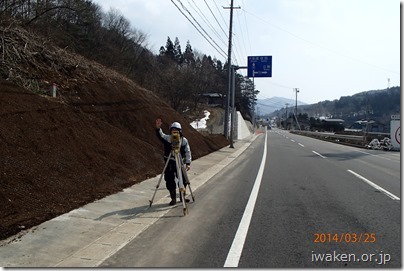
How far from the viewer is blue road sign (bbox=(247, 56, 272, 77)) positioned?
1264 inches

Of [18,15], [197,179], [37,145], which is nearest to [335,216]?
[197,179]

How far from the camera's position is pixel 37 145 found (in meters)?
8.49

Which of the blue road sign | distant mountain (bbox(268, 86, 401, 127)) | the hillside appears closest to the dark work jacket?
the hillside

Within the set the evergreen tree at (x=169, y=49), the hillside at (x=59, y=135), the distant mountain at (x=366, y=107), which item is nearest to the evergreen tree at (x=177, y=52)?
the evergreen tree at (x=169, y=49)

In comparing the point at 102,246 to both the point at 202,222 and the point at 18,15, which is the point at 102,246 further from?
the point at 18,15

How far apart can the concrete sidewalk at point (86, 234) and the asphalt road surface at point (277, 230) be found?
0.25 m

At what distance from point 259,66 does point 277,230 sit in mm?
27493

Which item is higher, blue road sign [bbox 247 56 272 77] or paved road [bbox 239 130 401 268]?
blue road sign [bbox 247 56 272 77]

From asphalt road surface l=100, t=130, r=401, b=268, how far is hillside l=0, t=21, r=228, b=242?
2.12 m

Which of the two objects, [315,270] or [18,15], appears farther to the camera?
[18,15]

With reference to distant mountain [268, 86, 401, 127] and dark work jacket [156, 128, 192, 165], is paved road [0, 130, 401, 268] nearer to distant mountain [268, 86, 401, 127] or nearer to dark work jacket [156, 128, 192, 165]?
dark work jacket [156, 128, 192, 165]

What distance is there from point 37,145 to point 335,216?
21.7 feet

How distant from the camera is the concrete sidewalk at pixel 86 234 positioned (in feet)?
15.8
